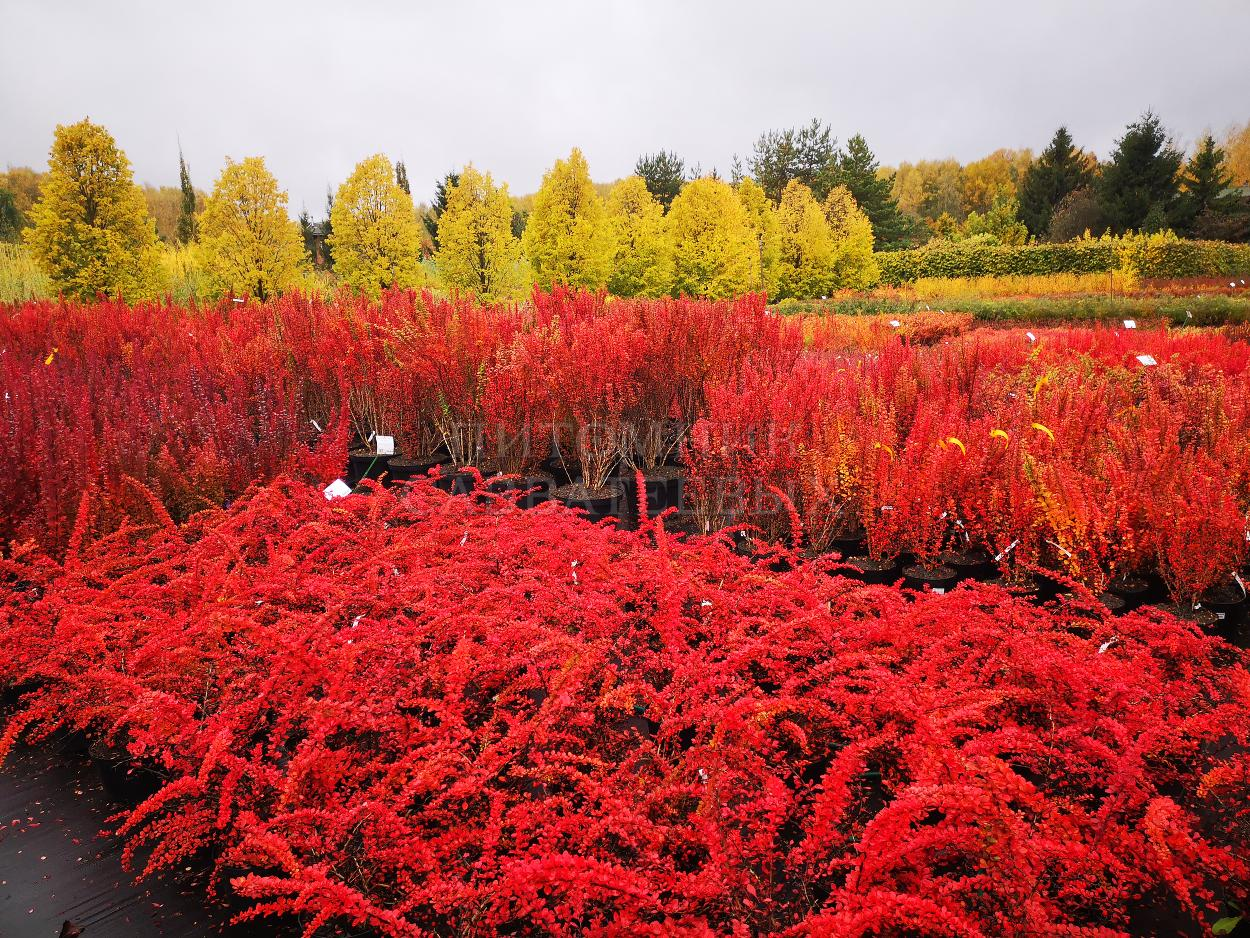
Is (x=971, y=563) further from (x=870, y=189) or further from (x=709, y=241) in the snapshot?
(x=870, y=189)

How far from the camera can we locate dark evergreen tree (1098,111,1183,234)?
25766 millimetres

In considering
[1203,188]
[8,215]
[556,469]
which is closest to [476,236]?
[556,469]

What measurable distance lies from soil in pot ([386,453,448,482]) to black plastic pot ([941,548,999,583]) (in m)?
2.87

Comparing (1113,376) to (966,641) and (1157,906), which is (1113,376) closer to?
(966,641)

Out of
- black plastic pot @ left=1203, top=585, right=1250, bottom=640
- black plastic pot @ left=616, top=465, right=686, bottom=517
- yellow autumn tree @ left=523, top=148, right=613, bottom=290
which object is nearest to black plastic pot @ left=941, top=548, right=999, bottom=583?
black plastic pot @ left=1203, top=585, right=1250, bottom=640

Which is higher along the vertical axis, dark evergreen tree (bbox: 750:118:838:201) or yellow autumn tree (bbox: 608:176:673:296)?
dark evergreen tree (bbox: 750:118:838:201)

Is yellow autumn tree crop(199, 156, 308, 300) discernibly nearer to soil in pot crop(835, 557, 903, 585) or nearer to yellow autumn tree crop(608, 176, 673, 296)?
yellow autumn tree crop(608, 176, 673, 296)

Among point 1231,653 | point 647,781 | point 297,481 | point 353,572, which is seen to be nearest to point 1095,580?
point 1231,653

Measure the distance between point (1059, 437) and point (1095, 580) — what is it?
96 cm

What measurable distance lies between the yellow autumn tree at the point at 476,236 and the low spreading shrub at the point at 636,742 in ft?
26.6

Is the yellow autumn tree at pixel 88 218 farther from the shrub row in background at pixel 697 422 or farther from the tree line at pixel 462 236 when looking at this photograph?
the shrub row in background at pixel 697 422

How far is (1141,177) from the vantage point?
1025 inches

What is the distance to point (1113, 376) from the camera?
15.8 ft

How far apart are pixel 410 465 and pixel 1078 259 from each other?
2293 centimetres
